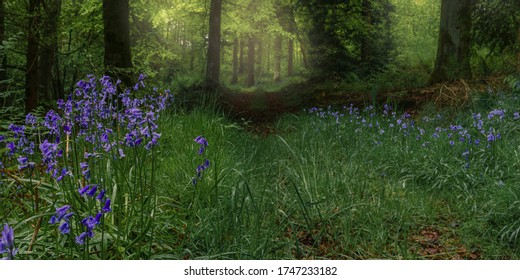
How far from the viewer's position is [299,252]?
241 centimetres

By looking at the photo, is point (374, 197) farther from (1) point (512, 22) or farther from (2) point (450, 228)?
(1) point (512, 22)

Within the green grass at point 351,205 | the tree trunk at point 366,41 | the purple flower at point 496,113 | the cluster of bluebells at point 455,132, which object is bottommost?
the green grass at point 351,205

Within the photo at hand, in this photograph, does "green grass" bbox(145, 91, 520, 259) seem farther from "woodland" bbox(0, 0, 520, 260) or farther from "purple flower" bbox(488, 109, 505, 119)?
"purple flower" bbox(488, 109, 505, 119)

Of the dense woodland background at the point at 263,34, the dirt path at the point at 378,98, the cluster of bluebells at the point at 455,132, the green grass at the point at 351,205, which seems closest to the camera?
the green grass at the point at 351,205

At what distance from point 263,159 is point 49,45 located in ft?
12.6

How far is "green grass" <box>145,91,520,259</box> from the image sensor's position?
7.76ft

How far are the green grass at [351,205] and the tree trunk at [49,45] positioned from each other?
2.51 metres

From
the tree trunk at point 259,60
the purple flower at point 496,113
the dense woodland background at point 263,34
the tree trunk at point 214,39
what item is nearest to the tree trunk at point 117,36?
the dense woodland background at point 263,34

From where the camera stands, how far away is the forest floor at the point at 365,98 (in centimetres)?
664

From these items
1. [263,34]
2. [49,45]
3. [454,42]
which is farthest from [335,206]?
[263,34]

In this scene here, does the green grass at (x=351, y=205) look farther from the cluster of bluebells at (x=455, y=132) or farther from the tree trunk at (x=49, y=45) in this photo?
the tree trunk at (x=49, y=45)

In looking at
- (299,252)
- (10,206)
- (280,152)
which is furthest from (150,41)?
(299,252)

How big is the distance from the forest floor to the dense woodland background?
35 centimetres

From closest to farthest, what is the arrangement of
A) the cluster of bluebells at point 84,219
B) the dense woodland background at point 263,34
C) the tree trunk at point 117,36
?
the cluster of bluebells at point 84,219 → the dense woodland background at point 263,34 → the tree trunk at point 117,36
